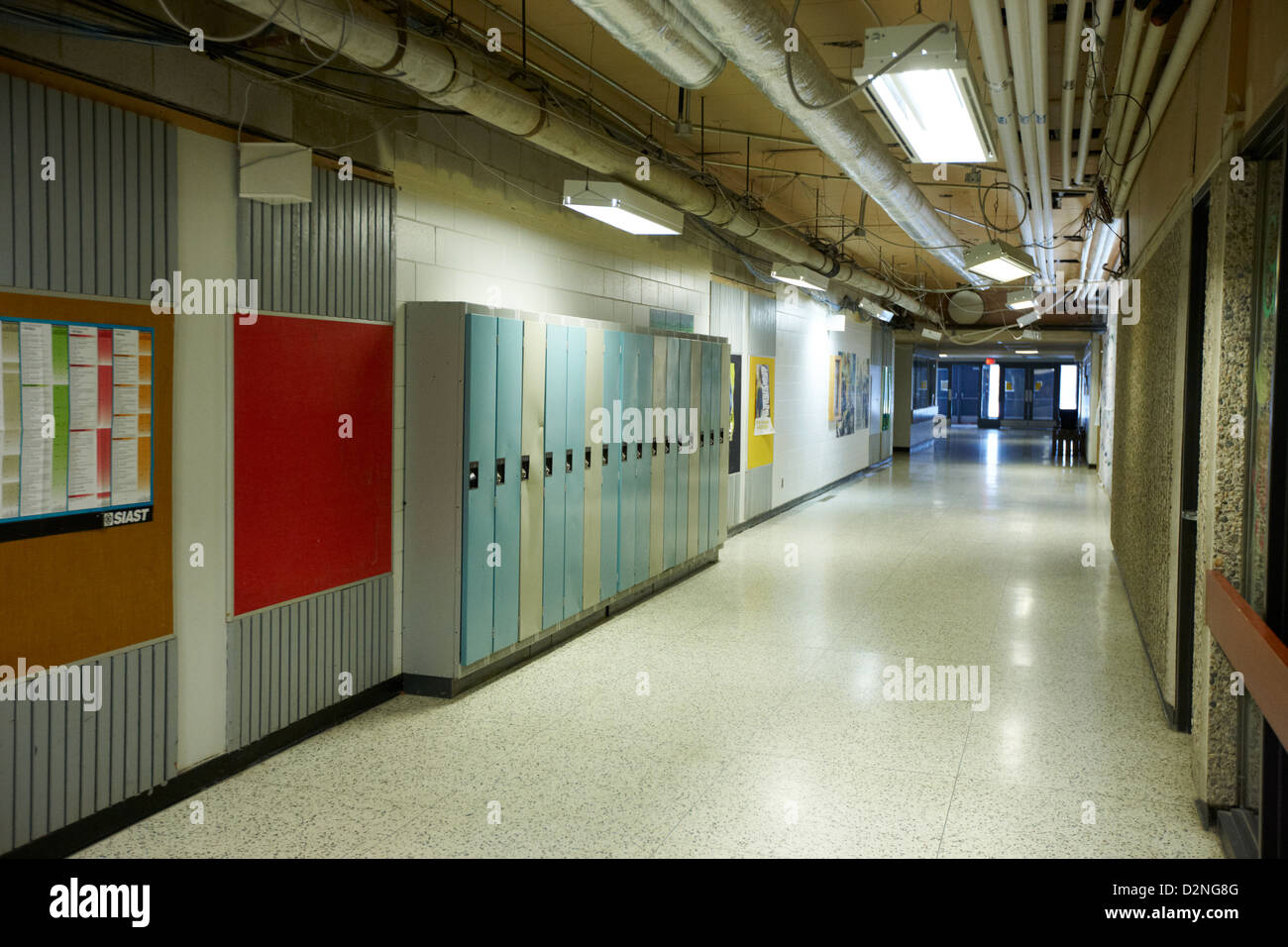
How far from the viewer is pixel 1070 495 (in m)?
13.6

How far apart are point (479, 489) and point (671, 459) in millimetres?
2567

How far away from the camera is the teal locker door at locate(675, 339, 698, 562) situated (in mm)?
7324

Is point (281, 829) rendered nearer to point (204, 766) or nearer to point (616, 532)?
point (204, 766)

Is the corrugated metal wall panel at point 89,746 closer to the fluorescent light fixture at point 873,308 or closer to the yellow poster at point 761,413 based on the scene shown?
the yellow poster at point 761,413

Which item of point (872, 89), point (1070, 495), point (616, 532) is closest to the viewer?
point (872, 89)

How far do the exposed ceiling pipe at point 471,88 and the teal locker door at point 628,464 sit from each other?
1.01 metres

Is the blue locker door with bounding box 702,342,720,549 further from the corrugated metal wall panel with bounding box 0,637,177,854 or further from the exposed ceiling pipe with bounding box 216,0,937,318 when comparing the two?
the corrugated metal wall panel with bounding box 0,637,177,854

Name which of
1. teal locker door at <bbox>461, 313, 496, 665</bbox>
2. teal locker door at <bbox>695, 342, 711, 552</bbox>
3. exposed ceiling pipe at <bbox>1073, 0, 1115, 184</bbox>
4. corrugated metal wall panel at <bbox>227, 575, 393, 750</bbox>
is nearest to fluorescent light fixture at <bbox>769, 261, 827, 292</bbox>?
teal locker door at <bbox>695, 342, 711, 552</bbox>

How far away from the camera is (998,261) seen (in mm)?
6680

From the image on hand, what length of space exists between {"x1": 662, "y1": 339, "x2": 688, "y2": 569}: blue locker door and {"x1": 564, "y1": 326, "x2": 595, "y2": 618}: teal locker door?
1330 millimetres
